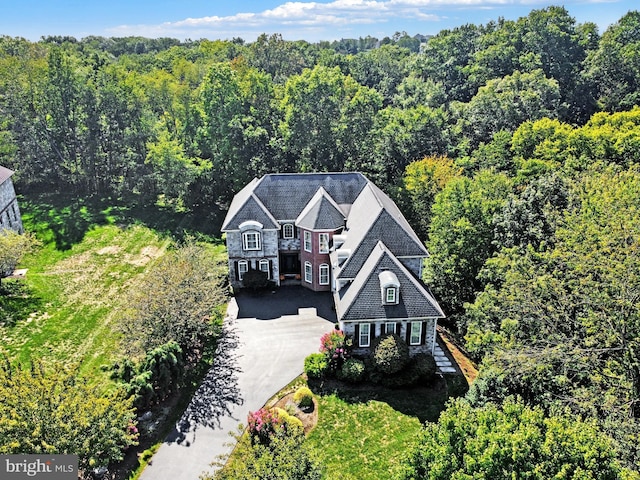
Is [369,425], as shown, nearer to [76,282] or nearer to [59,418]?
[59,418]

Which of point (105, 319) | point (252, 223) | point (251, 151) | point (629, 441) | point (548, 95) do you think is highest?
point (548, 95)

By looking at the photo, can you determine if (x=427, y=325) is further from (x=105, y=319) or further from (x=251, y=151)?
(x=251, y=151)

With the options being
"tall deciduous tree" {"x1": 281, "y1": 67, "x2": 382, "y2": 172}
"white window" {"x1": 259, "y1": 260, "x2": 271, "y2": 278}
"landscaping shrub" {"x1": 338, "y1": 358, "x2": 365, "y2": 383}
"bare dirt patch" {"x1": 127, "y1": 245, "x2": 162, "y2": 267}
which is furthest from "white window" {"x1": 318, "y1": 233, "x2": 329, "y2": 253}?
"bare dirt patch" {"x1": 127, "y1": 245, "x2": 162, "y2": 267}

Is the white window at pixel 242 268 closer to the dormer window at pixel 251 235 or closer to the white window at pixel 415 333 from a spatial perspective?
the dormer window at pixel 251 235

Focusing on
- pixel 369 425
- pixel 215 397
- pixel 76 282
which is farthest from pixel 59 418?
pixel 76 282

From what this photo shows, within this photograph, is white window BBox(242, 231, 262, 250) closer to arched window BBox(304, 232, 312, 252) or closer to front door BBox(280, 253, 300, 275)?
front door BBox(280, 253, 300, 275)

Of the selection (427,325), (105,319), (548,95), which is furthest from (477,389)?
(548,95)

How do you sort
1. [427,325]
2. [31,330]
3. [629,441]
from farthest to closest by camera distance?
[31,330], [427,325], [629,441]
